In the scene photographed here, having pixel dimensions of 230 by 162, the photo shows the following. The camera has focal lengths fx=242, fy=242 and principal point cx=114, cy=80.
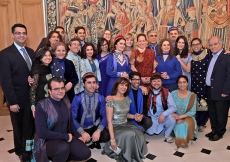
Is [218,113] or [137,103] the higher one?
[137,103]

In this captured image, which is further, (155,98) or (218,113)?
(155,98)

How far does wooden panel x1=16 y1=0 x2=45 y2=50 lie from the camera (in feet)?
16.7

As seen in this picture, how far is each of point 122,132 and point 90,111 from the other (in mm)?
565

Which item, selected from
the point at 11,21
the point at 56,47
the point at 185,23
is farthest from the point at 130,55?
the point at 11,21

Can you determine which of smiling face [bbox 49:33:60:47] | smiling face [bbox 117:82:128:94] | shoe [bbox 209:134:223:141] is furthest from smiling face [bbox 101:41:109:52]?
shoe [bbox 209:134:223:141]

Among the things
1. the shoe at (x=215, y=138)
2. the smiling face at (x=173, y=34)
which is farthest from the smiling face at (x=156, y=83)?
the shoe at (x=215, y=138)

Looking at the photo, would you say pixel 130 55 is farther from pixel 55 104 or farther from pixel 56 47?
pixel 55 104

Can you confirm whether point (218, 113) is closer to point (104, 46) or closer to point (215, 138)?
point (215, 138)

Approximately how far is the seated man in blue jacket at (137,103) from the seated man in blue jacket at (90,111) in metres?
0.54

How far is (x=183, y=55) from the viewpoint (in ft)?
14.2

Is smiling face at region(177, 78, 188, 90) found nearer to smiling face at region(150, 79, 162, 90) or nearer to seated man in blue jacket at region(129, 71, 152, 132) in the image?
smiling face at region(150, 79, 162, 90)

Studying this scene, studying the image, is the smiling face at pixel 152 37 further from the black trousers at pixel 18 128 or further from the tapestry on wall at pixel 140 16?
the black trousers at pixel 18 128

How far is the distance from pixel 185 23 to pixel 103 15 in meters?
2.00

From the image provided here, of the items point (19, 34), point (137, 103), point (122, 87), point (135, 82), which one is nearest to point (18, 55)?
point (19, 34)
